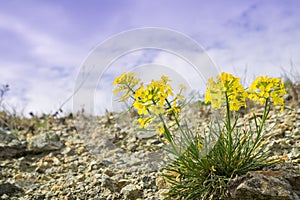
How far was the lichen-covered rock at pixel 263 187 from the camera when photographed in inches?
103

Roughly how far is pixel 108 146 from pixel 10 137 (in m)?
2.09

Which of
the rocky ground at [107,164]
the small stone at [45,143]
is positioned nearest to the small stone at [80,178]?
the rocky ground at [107,164]

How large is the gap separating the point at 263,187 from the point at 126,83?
139 cm

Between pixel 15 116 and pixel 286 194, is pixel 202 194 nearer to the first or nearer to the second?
pixel 286 194

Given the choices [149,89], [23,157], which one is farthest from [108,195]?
[23,157]

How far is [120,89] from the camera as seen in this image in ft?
9.17

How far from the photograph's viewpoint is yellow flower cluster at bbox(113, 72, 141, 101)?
2.78 meters

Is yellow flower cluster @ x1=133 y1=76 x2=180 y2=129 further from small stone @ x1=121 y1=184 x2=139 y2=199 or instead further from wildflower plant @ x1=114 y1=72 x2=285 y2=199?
small stone @ x1=121 y1=184 x2=139 y2=199

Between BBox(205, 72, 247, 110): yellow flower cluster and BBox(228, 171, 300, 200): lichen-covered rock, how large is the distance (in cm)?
60

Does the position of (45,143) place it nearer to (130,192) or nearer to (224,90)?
(130,192)

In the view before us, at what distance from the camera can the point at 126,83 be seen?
9.16 feet

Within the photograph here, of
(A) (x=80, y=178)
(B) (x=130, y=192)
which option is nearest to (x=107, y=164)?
(A) (x=80, y=178)

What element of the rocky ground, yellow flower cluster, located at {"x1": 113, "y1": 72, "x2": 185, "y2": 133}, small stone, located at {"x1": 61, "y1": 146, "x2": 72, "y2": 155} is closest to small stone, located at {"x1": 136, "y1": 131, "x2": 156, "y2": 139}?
the rocky ground

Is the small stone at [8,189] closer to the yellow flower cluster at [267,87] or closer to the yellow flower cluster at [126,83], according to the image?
the yellow flower cluster at [126,83]
